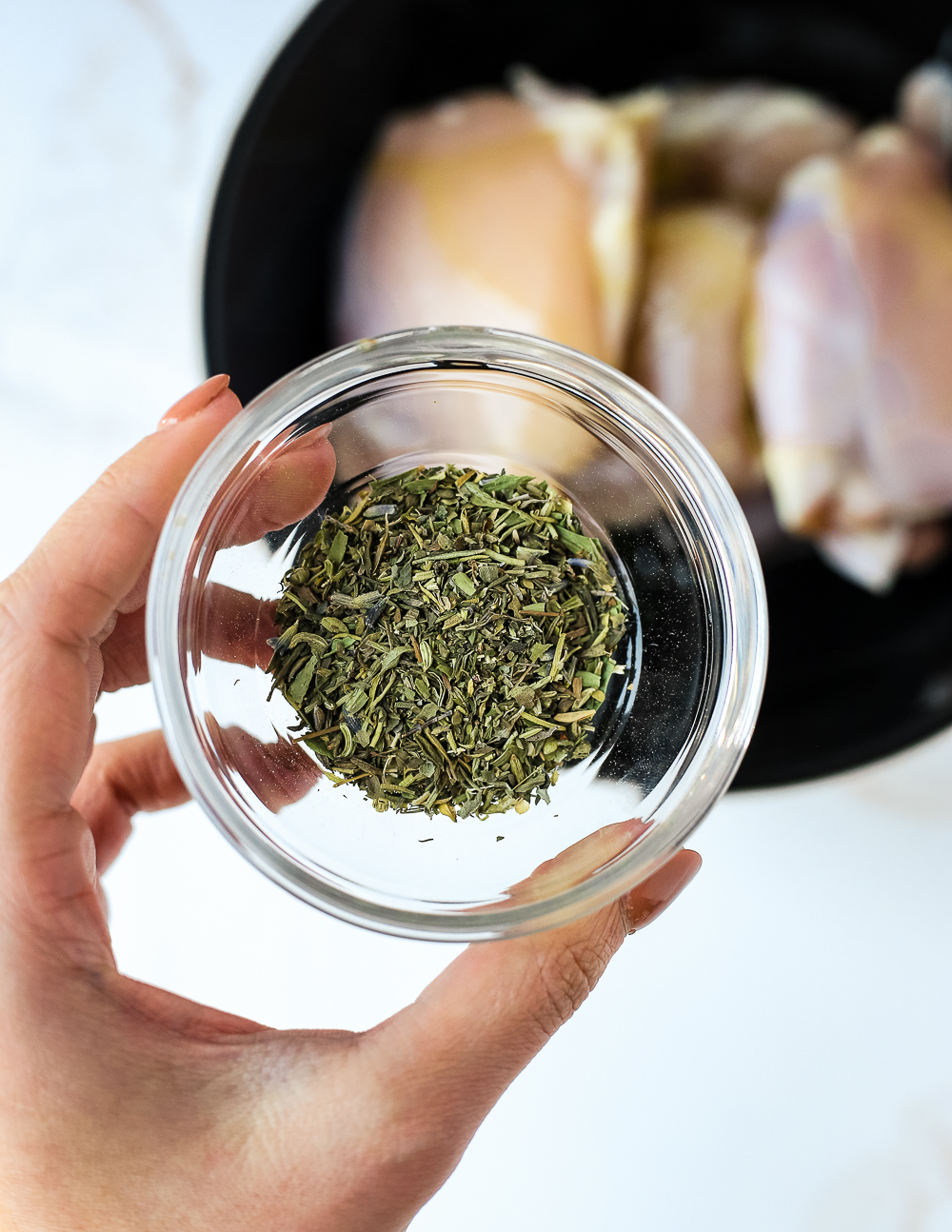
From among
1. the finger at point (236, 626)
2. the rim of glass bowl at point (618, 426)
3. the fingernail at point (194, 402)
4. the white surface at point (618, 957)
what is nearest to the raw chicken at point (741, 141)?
the white surface at point (618, 957)

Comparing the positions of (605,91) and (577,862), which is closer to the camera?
(577,862)

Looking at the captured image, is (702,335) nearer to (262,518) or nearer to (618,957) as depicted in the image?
(262,518)

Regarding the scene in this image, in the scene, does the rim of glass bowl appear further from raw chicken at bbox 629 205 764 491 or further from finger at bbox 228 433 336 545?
raw chicken at bbox 629 205 764 491

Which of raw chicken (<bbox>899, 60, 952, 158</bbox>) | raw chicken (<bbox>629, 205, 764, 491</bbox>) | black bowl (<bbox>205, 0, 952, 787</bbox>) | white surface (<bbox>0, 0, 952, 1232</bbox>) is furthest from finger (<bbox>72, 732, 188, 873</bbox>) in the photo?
raw chicken (<bbox>899, 60, 952, 158</bbox>)

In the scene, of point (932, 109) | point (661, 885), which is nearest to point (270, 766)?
point (661, 885)

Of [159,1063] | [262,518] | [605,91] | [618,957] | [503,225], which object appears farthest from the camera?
[605,91]

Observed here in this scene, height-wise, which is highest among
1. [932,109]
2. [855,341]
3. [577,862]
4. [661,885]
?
[932,109]

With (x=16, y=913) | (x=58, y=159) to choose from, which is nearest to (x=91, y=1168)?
(x=16, y=913)

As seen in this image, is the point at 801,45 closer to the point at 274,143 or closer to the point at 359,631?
the point at 274,143
